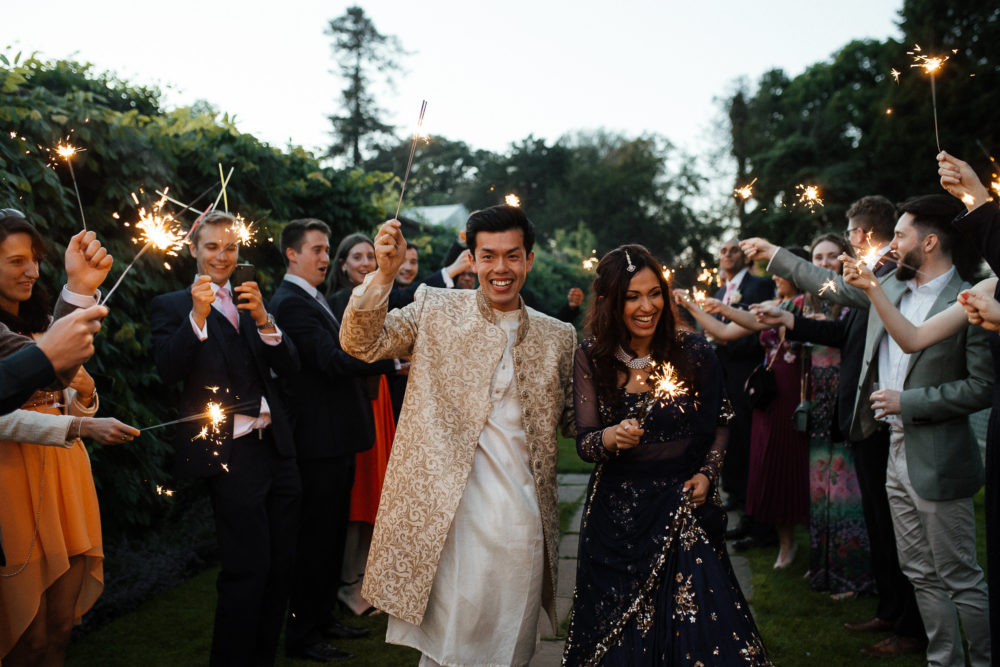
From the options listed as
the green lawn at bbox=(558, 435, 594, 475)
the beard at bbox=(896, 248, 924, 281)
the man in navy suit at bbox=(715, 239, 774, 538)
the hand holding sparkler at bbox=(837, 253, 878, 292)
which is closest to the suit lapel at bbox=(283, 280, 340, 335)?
the hand holding sparkler at bbox=(837, 253, 878, 292)

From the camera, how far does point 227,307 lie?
12.5 ft

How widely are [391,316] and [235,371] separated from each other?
1074 millimetres

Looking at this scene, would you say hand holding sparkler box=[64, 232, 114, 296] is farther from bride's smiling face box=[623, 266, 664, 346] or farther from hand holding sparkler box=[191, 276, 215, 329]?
bride's smiling face box=[623, 266, 664, 346]

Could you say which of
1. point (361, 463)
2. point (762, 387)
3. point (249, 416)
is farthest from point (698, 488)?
point (762, 387)

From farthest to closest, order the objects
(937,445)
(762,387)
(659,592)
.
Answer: (762,387) < (937,445) < (659,592)

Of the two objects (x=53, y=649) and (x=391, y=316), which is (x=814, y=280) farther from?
(x=53, y=649)

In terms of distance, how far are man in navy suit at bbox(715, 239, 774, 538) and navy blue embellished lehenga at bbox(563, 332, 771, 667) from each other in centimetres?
352

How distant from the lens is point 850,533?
16.8 ft

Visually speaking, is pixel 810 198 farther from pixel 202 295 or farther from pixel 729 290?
pixel 729 290

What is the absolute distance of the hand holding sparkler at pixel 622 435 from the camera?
2.75 m

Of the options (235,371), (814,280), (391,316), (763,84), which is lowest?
(235,371)

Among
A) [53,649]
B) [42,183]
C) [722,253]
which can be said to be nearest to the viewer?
[53,649]

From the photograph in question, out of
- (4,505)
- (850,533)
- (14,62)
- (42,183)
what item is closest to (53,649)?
(4,505)

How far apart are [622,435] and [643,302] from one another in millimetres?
635
